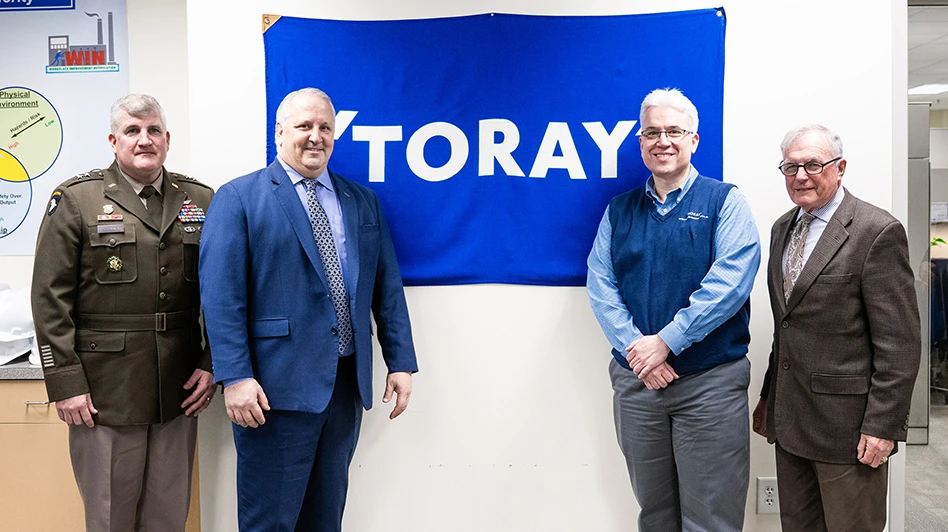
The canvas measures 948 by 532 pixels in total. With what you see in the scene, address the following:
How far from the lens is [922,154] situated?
10.5 ft

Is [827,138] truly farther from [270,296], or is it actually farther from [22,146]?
[22,146]

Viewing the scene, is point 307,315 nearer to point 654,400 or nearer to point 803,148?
point 654,400

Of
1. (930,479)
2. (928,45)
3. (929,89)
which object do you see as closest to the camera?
(930,479)

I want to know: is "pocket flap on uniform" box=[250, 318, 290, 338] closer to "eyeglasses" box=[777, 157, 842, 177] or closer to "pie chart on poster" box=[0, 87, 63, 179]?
"eyeglasses" box=[777, 157, 842, 177]

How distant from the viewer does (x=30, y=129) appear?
2877mm

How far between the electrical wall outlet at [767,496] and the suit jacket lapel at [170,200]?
2225mm

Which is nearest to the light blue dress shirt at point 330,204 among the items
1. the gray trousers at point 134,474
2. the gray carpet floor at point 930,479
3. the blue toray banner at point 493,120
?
the blue toray banner at point 493,120

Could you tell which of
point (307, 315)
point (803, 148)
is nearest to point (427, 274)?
point (307, 315)

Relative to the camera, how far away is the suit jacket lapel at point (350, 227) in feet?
6.59

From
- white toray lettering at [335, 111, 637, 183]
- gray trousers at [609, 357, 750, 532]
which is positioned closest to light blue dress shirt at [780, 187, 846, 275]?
gray trousers at [609, 357, 750, 532]

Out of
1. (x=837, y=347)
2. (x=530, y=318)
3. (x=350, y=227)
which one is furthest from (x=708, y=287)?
(x=350, y=227)

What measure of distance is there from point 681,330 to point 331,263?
3.44ft

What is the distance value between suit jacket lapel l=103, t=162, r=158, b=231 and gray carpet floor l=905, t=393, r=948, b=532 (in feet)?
10.7

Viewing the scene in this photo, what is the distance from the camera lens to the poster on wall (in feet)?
9.37
